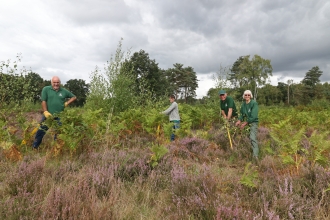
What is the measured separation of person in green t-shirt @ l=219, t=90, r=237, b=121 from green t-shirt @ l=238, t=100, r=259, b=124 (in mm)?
469

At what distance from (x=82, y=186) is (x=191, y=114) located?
25.3ft

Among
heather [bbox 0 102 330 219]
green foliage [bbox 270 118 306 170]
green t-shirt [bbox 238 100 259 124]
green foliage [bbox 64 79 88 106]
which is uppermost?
green foliage [bbox 64 79 88 106]

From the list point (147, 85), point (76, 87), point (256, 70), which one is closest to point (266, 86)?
point (256, 70)

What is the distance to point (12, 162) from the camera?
4.09 metres

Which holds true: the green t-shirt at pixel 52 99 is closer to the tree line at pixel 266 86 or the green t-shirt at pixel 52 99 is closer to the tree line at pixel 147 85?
the tree line at pixel 147 85

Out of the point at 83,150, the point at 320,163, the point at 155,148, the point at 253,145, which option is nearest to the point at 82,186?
the point at 155,148

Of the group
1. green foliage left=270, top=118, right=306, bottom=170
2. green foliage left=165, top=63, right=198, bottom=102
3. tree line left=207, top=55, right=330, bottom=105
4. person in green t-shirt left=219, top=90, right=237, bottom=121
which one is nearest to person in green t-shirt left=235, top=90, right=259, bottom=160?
person in green t-shirt left=219, top=90, right=237, bottom=121

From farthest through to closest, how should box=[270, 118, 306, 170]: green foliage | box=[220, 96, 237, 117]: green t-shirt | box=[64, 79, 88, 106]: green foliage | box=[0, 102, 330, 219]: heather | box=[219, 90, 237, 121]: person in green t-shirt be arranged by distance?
box=[64, 79, 88, 106]: green foliage → box=[220, 96, 237, 117]: green t-shirt → box=[219, 90, 237, 121]: person in green t-shirt → box=[270, 118, 306, 170]: green foliage → box=[0, 102, 330, 219]: heather

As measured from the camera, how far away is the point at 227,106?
630cm

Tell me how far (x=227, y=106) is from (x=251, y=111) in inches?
38.0

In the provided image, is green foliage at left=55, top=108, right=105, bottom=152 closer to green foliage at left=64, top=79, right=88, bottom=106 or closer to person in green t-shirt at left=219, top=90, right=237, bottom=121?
person in green t-shirt at left=219, top=90, right=237, bottom=121

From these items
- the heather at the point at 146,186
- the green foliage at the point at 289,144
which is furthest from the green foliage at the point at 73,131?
the green foliage at the point at 289,144

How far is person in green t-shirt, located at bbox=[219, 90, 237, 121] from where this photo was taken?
241 inches

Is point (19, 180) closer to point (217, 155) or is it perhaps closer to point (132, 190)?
point (132, 190)
